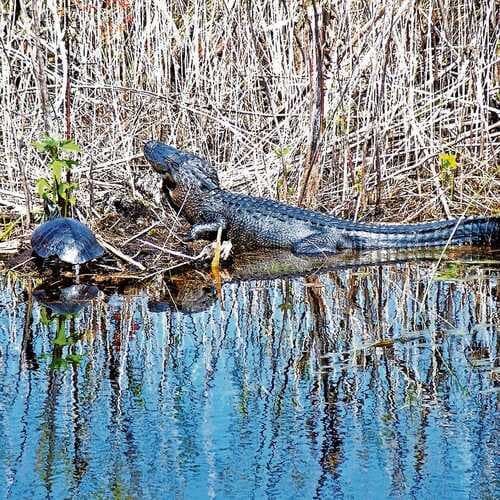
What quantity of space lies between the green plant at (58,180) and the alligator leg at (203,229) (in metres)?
0.86

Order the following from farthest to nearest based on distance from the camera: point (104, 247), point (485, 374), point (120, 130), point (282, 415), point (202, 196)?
point (120, 130)
point (202, 196)
point (104, 247)
point (485, 374)
point (282, 415)

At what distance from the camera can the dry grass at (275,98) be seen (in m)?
7.29

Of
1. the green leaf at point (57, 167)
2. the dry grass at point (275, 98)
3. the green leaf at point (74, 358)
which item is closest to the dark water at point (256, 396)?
the green leaf at point (74, 358)

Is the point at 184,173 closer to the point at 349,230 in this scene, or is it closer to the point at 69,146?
the point at 69,146

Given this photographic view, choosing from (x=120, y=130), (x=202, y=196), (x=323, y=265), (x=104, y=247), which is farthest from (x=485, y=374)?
(x=120, y=130)

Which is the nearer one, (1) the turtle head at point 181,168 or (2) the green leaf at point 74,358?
(2) the green leaf at point 74,358

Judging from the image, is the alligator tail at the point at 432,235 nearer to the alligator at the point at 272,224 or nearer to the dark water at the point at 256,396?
the alligator at the point at 272,224

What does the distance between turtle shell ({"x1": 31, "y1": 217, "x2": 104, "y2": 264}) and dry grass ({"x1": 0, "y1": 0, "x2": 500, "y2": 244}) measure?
1.05 meters

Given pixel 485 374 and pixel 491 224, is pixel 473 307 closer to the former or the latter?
pixel 485 374

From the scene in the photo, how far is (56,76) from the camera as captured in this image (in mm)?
7973

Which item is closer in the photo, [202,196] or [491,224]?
[491,224]

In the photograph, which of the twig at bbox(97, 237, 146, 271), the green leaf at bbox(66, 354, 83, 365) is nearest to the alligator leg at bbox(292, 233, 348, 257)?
the twig at bbox(97, 237, 146, 271)

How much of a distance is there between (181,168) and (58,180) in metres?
1.30

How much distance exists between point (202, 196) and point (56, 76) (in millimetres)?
1582
